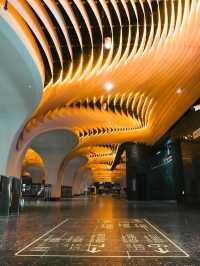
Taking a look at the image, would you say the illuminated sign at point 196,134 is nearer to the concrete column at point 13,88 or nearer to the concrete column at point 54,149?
the concrete column at point 13,88

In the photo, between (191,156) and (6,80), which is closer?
(6,80)

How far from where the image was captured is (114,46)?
886cm

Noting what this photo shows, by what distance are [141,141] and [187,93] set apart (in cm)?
1337

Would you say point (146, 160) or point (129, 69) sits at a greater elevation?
point (129, 69)

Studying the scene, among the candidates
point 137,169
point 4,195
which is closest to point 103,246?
point 4,195

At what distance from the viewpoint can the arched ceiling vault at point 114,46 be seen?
734 centimetres

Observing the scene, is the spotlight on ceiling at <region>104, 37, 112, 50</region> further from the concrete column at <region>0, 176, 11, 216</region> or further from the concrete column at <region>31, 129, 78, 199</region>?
the concrete column at <region>31, 129, 78, 199</region>

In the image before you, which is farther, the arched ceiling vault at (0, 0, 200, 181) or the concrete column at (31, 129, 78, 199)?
the concrete column at (31, 129, 78, 199)

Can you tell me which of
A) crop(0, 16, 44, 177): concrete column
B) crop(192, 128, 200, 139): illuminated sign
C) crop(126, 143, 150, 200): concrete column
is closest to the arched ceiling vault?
crop(0, 16, 44, 177): concrete column

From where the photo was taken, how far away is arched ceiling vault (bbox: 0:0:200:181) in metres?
7.34

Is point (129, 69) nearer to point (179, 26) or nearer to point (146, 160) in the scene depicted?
point (179, 26)

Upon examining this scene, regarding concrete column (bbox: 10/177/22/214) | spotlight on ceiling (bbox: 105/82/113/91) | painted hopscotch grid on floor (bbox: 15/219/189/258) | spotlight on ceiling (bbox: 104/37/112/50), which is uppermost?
spotlight on ceiling (bbox: 104/37/112/50)

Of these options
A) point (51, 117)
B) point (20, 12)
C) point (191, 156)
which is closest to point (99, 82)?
point (20, 12)

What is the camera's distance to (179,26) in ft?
26.3
